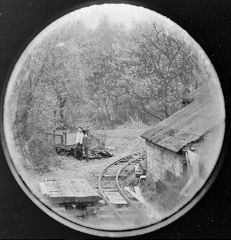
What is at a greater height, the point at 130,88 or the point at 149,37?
the point at 149,37

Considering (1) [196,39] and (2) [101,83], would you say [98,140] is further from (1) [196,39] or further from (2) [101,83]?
(1) [196,39]

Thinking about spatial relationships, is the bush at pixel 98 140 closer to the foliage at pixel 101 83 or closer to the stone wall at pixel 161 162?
the foliage at pixel 101 83

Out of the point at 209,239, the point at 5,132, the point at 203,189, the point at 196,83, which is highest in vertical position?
the point at 196,83

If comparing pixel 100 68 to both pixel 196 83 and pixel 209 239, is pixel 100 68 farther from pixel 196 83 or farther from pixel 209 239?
pixel 209 239

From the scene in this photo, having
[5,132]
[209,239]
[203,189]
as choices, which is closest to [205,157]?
[203,189]

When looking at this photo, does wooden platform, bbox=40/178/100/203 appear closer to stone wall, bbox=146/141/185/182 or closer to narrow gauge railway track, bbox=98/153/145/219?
narrow gauge railway track, bbox=98/153/145/219

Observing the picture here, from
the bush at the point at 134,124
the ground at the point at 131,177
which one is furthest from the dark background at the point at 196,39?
the bush at the point at 134,124
